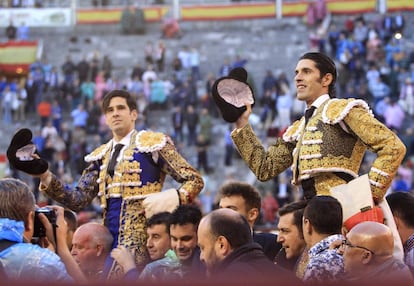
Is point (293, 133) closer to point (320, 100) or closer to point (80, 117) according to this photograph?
point (320, 100)

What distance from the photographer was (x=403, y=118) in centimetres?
2388

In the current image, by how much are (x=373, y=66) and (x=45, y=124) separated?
22.2 feet

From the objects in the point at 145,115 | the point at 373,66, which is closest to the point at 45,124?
the point at 145,115

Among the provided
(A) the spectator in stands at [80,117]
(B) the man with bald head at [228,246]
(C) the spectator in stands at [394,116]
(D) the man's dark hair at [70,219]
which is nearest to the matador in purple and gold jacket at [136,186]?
(D) the man's dark hair at [70,219]

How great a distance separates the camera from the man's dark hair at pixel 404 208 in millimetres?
7273

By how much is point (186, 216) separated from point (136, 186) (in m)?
0.78

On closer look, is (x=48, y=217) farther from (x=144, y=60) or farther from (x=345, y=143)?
(x=144, y=60)

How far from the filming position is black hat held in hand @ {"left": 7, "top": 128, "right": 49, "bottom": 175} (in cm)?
730

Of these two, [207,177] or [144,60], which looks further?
[144,60]

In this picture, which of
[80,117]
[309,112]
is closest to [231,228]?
[309,112]

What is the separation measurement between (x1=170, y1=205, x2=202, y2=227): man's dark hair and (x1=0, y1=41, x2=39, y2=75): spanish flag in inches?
933

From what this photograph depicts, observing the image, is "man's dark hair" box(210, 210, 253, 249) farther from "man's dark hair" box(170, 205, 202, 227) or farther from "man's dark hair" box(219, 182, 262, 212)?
"man's dark hair" box(219, 182, 262, 212)

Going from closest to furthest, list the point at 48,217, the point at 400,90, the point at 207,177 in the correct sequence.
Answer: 1. the point at 48,217
2. the point at 207,177
3. the point at 400,90

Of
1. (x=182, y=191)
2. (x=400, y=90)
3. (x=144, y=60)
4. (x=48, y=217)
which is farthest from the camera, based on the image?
(x=144, y=60)
